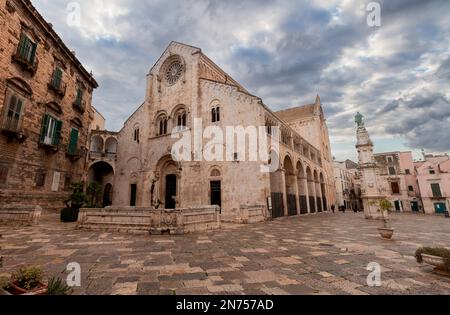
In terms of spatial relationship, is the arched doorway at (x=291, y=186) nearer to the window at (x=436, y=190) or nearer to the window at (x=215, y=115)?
the window at (x=215, y=115)

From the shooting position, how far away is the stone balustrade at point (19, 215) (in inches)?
423

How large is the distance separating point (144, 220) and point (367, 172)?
16729 millimetres

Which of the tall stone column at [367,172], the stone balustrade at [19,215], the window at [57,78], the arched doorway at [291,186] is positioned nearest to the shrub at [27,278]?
the stone balustrade at [19,215]

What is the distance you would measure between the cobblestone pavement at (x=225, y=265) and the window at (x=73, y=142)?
1084cm

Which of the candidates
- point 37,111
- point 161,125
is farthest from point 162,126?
point 37,111

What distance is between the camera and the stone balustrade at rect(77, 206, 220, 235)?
895 centimetres

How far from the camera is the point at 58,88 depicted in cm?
1516

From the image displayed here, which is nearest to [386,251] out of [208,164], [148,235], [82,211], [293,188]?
[148,235]

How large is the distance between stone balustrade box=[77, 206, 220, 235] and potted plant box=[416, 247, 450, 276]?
7697 mm

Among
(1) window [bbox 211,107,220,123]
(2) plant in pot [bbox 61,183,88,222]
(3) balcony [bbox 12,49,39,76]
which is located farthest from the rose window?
(2) plant in pot [bbox 61,183,88,222]

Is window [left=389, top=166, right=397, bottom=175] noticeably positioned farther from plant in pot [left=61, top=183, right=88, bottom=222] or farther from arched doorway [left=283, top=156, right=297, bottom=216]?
plant in pot [left=61, top=183, right=88, bottom=222]

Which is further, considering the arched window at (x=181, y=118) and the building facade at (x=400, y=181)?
the building facade at (x=400, y=181)

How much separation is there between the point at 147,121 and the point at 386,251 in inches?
863

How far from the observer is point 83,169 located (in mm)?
18406
